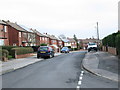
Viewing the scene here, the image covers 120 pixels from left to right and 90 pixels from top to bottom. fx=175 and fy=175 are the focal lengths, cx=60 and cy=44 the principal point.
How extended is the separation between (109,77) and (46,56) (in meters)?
16.0

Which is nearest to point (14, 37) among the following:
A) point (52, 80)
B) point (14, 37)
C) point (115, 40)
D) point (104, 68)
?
point (14, 37)

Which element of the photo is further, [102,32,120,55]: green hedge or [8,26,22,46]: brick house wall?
[8,26,22,46]: brick house wall

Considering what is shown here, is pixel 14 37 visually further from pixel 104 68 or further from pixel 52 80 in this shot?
pixel 52 80

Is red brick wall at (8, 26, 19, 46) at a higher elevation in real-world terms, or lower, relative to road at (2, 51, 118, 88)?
higher

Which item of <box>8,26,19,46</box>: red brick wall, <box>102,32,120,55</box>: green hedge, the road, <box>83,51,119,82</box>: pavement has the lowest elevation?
the road

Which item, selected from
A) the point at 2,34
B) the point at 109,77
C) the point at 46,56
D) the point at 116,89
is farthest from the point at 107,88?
the point at 2,34

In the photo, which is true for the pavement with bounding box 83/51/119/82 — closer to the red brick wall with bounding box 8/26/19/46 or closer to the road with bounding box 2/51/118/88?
the road with bounding box 2/51/118/88

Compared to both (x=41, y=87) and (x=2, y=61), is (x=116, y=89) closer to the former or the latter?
(x=41, y=87)

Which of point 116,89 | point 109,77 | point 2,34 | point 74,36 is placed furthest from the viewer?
point 74,36

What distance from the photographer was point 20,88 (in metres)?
7.06

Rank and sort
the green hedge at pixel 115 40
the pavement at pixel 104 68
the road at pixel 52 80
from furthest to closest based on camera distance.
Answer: the green hedge at pixel 115 40 < the pavement at pixel 104 68 < the road at pixel 52 80

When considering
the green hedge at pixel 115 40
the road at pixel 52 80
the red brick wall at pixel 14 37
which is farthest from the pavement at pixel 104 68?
the red brick wall at pixel 14 37

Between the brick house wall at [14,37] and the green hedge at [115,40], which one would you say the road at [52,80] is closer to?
the green hedge at [115,40]

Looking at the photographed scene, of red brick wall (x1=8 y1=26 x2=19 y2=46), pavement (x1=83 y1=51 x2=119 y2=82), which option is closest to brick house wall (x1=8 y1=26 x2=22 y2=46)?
red brick wall (x1=8 y1=26 x2=19 y2=46)
